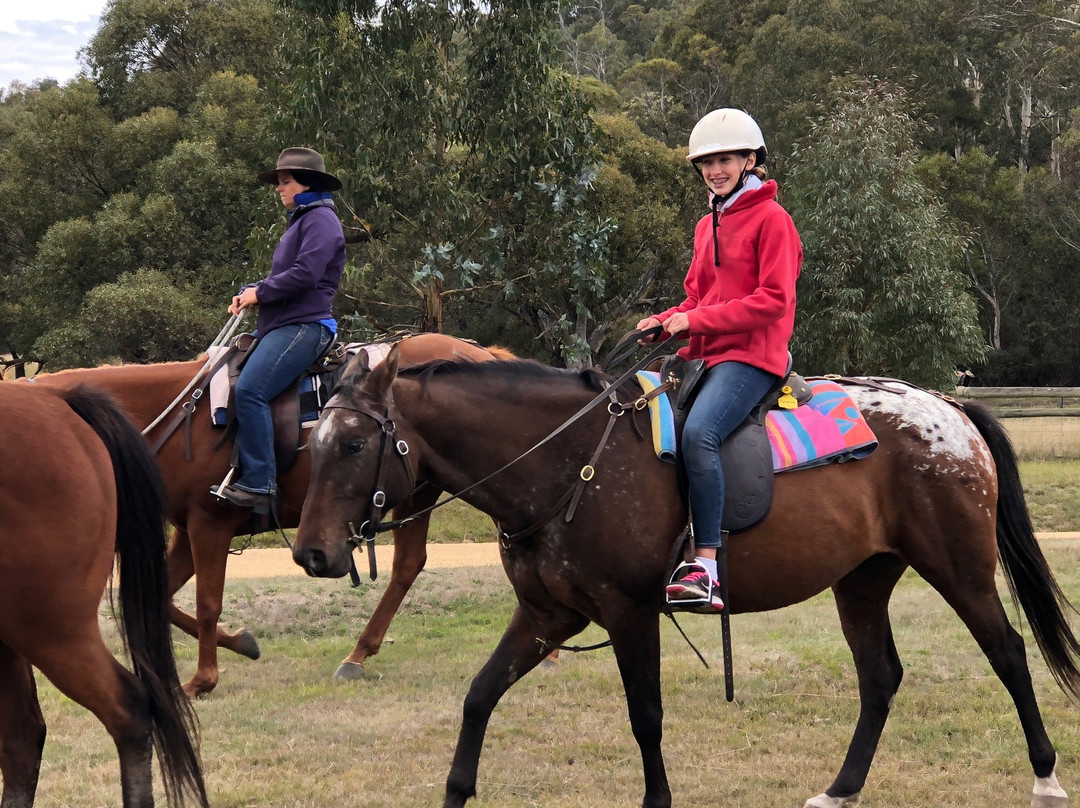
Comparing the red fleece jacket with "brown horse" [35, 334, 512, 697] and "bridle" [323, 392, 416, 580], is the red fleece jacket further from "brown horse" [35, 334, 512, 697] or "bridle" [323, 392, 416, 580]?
"brown horse" [35, 334, 512, 697]

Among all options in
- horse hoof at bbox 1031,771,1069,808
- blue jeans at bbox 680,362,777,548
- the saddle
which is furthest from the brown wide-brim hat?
horse hoof at bbox 1031,771,1069,808

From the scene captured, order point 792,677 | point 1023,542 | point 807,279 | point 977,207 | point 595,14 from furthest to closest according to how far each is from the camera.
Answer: point 595,14
point 977,207
point 807,279
point 792,677
point 1023,542

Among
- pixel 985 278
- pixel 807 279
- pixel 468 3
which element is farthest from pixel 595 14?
pixel 468 3

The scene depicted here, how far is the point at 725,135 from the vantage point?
4.64m

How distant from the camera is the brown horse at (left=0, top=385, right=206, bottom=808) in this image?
3.79 m

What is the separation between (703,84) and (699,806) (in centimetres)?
4146

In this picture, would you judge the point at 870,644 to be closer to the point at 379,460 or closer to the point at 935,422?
the point at 935,422

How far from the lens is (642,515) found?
14.8ft

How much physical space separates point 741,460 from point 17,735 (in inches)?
118

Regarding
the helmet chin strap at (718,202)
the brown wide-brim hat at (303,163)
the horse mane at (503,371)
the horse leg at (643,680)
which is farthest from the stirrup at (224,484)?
the helmet chin strap at (718,202)

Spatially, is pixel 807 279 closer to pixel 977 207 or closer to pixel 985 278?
pixel 977 207

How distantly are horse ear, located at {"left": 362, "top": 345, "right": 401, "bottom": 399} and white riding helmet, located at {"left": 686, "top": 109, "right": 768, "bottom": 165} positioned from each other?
1.53 metres

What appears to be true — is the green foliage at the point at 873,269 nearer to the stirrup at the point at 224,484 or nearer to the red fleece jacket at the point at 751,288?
the stirrup at the point at 224,484

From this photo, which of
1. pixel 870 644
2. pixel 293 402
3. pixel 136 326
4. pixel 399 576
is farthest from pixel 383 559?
pixel 136 326
